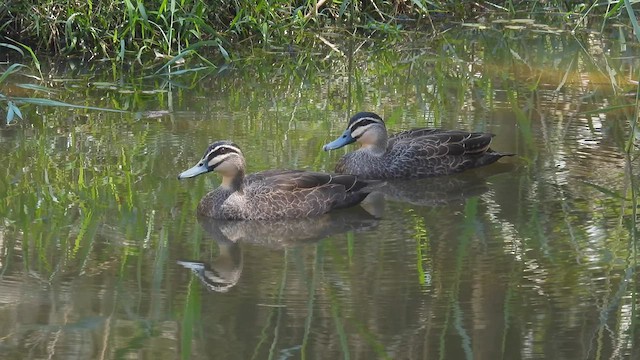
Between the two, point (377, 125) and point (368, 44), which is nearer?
point (377, 125)

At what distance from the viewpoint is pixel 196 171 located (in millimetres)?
8805

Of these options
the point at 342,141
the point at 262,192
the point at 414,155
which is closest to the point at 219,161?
the point at 262,192

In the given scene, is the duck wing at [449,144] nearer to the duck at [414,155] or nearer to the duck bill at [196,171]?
the duck at [414,155]

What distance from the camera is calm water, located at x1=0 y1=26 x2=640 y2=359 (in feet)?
21.3

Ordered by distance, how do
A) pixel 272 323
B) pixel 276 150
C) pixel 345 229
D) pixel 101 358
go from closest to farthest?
pixel 101 358 < pixel 272 323 < pixel 345 229 < pixel 276 150

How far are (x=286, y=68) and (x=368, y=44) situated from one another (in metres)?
1.60

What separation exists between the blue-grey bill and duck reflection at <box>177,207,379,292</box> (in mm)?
348

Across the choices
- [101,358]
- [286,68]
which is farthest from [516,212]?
[286,68]

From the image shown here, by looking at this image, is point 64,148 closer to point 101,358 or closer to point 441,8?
point 101,358

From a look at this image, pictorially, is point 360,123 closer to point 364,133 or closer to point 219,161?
point 364,133

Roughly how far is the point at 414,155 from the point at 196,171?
1875mm

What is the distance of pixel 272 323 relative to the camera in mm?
6617

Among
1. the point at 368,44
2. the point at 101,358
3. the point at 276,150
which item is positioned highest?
the point at 368,44

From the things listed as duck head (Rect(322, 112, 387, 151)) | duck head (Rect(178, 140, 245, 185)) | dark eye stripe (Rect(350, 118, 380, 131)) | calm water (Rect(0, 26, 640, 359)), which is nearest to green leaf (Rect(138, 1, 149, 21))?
calm water (Rect(0, 26, 640, 359))
